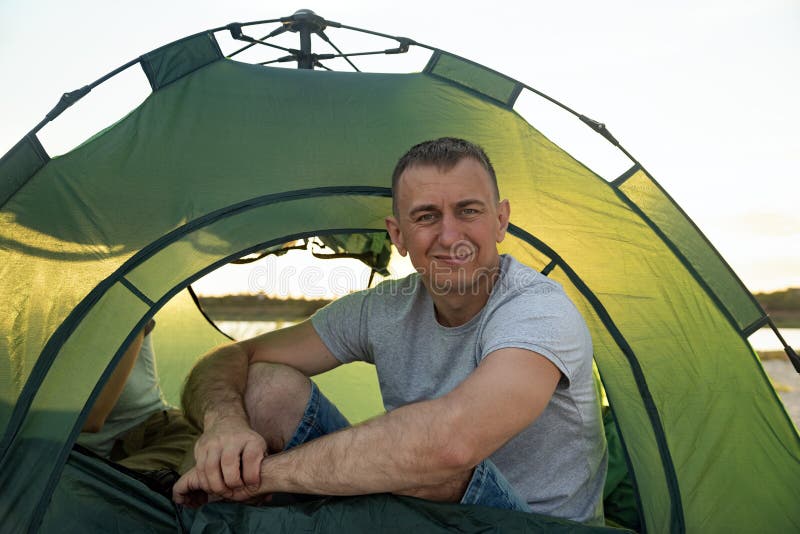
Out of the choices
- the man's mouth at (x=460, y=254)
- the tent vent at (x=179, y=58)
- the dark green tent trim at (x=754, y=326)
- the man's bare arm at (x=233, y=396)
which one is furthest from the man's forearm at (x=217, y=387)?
the dark green tent trim at (x=754, y=326)

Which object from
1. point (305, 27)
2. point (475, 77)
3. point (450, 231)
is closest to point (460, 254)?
point (450, 231)

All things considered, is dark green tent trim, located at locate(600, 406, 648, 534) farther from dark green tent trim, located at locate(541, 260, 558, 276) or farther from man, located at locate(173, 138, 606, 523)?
dark green tent trim, located at locate(541, 260, 558, 276)

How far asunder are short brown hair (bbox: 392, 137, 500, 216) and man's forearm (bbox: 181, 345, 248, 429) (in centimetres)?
56

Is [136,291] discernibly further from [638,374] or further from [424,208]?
[638,374]

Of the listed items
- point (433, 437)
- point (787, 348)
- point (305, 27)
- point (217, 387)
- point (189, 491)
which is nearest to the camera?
point (433, 437)

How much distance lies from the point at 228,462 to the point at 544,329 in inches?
25.6

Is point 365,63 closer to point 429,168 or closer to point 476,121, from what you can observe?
point 476,121

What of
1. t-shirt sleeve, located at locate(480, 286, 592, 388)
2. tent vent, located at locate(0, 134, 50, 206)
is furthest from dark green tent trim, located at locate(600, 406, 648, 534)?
tent vent, located at locate(0, 134, 50, 206)

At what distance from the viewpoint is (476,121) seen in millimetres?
1920

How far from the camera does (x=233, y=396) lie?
1666 mm

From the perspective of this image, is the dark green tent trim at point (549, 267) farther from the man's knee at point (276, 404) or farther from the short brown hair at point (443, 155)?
the man's knee at point (276, 404)

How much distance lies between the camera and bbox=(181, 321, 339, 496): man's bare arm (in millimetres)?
1418

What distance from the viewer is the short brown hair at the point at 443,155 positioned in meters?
1.64

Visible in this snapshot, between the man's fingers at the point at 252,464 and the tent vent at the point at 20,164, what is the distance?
2.56ft
